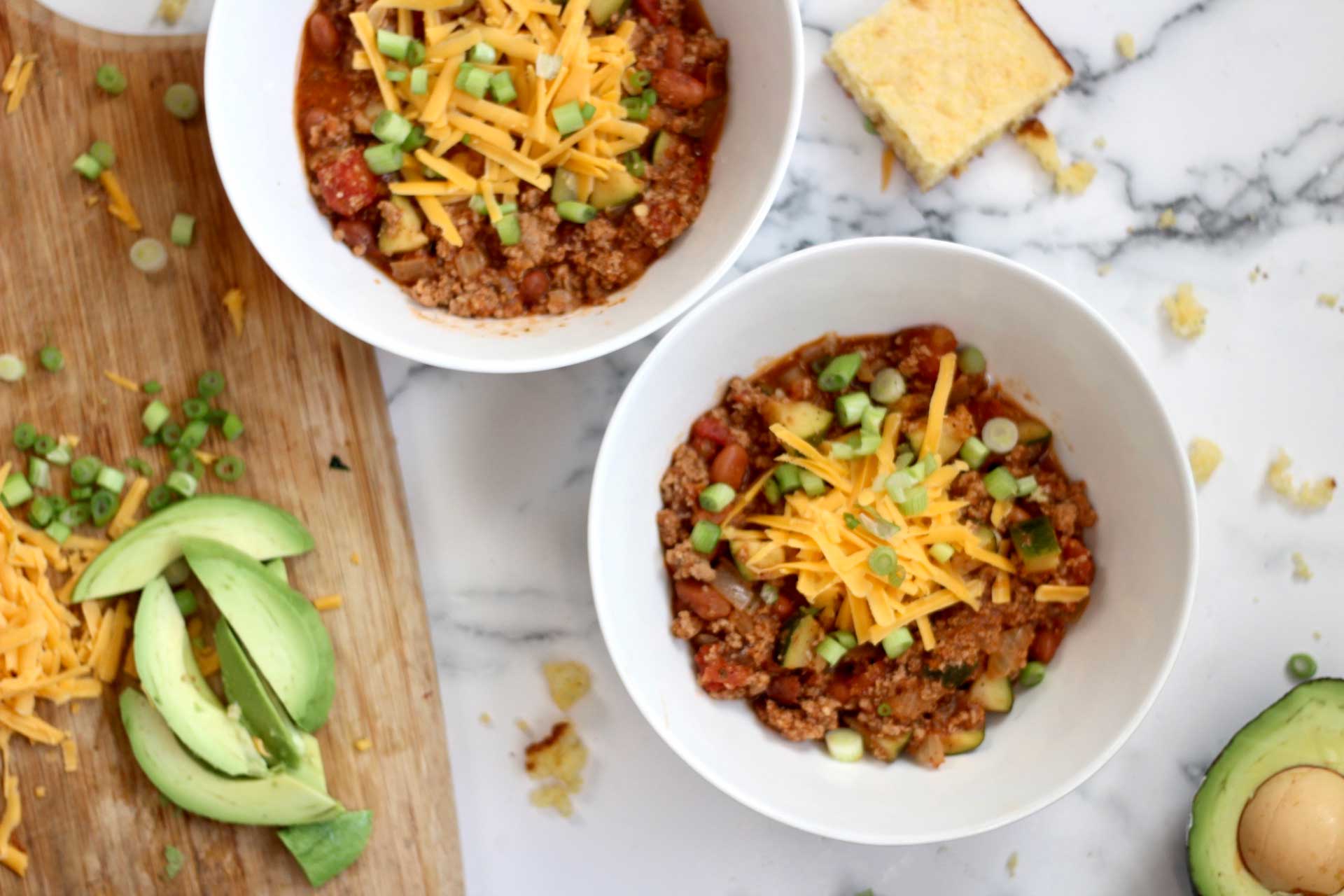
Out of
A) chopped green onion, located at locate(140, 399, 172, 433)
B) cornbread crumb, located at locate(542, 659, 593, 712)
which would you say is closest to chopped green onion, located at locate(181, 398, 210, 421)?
chopped green onion, located at locate(140, 399, 172, 433)

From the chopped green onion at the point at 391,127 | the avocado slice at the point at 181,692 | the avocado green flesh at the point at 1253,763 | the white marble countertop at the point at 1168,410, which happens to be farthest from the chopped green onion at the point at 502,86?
the avocado green flesh at the point at 1253,763

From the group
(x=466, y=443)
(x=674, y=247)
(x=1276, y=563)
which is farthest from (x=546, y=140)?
(x=1276, y=563)

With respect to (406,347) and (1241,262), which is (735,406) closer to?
(406,347)

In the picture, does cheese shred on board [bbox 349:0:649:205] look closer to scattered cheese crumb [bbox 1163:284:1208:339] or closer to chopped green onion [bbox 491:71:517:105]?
chopped green onion [bbox 491:71:517:105]

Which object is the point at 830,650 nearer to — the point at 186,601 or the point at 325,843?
the point at 325,843

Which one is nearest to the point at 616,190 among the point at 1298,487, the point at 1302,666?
the point at 1298,487

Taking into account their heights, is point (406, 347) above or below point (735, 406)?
above
